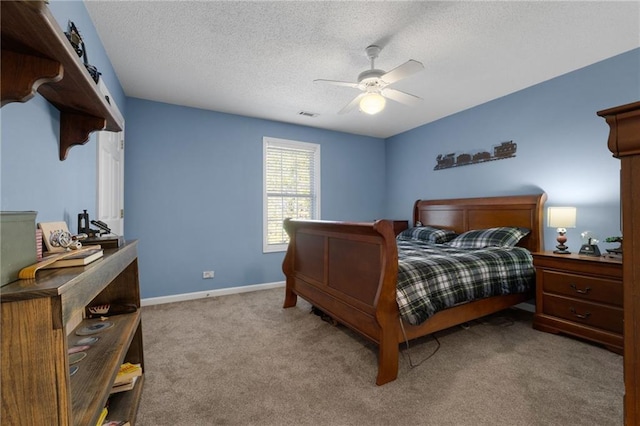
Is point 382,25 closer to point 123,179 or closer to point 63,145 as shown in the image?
point 63,145

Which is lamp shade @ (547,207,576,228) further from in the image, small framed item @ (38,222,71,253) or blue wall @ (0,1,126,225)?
blue wall @ (0,1,126,225)

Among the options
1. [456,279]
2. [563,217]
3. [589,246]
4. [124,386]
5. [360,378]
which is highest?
[563,217]

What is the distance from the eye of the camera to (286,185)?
444 centimetres

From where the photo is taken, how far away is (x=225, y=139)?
3904 millimetres

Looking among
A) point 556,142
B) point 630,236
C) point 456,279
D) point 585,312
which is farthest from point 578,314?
point 630,236

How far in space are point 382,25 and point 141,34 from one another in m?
1.91

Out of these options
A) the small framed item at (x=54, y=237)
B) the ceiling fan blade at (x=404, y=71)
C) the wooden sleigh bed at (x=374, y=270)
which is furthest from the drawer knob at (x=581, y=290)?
the small framed item at (x=54, y=237)

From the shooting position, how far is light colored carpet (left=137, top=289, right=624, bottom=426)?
5.14 ft

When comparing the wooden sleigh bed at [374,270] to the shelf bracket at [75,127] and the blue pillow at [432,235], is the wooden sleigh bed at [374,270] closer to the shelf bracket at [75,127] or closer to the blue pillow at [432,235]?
→ the blue pillow at [432,235]

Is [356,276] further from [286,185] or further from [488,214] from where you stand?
[286,185]

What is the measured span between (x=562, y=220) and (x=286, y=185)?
3403 millimetres

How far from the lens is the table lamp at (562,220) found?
262cm

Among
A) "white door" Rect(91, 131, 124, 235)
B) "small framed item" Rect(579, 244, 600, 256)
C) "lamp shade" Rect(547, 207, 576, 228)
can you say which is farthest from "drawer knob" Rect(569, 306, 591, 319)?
"white door" Rect(91, 131, 124, 235)

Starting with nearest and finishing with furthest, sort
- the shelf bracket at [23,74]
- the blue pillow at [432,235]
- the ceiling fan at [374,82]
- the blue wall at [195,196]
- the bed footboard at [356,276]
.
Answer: the shelf bracket at [23,74], the bed footboard at [356,276], the ceiling fan at [374,82], the blue wall at [195,196], the blue pillow at [432,235]
